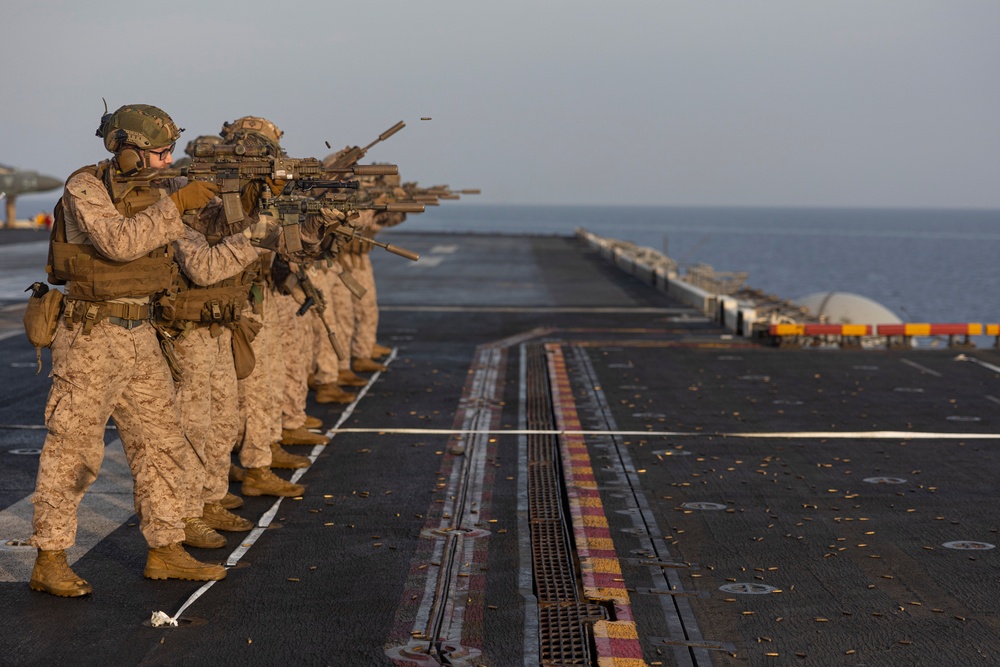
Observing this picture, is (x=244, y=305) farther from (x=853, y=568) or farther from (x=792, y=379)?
(x=792, y=379)

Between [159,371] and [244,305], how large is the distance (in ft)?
5.54

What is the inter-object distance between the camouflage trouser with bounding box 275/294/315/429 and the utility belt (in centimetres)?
419

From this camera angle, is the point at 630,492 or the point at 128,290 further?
the point at 630,492

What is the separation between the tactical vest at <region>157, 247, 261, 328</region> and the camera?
8780mm

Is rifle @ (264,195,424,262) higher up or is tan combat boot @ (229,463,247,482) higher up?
rifle @ (264,195,424,262)

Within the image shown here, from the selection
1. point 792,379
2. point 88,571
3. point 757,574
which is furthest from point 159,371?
point 792,379

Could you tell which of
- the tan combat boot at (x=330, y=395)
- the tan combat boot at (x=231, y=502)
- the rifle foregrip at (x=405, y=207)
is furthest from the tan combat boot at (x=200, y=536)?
the tan combat boot at (x=330, y=395)

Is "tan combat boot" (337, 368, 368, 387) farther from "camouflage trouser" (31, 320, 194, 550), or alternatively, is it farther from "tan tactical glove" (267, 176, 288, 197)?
"camouflage trouser" (31, 320, 194, 550)

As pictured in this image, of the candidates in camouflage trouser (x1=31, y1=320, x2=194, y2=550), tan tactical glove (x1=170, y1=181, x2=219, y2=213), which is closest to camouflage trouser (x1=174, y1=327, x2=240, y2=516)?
camouflage trouser (x1=31, y1=320, x2=194, y2=550)

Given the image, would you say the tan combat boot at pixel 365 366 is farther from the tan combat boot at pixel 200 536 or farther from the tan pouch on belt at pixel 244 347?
the tan combat boot at pixel 200 536

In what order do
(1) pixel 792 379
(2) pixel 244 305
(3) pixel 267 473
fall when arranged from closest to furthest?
(2) pixel 244 305 → (3) pixel 267 473 → (1) pixel 792 379

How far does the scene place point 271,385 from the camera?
1113 centimetres

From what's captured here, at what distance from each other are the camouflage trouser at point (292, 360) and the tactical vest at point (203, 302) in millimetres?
2598

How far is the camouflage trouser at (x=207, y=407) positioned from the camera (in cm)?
927
